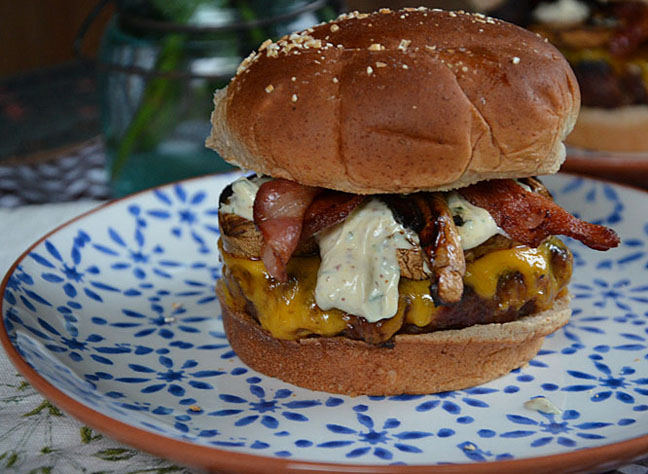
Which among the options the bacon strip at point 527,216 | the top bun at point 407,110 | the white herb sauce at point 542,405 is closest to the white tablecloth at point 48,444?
the top bun at point 407,110

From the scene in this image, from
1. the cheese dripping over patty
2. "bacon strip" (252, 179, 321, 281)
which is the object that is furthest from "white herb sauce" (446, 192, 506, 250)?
"bacon strip" (252, 179, 321, 281)

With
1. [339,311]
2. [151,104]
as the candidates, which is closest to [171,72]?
[151,104]

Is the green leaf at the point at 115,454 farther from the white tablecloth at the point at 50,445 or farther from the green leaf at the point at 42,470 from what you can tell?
the green leaf at the point at 42,470

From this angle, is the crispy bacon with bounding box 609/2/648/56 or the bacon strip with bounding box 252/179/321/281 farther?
the crispy bacon with bounding box 609/2/648/56

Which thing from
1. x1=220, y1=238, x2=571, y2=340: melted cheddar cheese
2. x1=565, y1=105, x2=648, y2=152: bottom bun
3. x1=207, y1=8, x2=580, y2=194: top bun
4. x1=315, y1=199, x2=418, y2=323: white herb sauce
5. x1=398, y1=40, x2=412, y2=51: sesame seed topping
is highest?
x1=398, y1=40, x2=412, y2=51: sesame seed topping

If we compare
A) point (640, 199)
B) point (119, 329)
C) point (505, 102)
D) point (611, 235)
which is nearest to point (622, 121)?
point (640, 199)

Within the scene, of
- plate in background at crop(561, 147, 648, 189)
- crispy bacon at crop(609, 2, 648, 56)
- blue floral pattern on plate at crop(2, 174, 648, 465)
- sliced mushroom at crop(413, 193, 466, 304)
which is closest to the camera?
blue floral pattern on plate at crop(2, 174, 648, 465)

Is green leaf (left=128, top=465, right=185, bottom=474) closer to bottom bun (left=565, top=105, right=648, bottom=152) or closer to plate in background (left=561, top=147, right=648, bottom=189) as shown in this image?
plate in background (left=561, top=147, right=648, bottom=189)

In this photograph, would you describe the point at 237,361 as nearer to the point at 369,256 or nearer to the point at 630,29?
the point at 369,256
